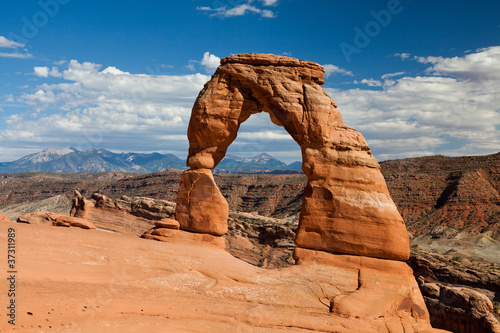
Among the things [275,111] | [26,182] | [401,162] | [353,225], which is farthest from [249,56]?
[26,182]

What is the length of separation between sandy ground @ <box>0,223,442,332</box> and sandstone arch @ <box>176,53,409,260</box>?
6.49 ft

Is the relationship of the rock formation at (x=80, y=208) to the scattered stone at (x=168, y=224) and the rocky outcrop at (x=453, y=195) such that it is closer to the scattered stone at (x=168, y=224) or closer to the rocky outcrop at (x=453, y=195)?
the scattered stone at (x=168, y=224)

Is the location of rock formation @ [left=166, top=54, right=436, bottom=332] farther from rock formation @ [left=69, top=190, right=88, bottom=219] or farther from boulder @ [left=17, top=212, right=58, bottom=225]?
rock formation @ [left=69, top=190, right=88, bottom=219]

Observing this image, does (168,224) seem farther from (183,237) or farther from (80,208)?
(80,208)

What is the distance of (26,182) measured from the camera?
106 meters

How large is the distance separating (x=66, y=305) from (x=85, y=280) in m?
1.96

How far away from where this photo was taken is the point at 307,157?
57.5 ft

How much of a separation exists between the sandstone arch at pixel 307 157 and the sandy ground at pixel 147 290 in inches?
77.9

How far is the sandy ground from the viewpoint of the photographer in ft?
30.6

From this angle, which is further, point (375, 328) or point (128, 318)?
point (375, 328)

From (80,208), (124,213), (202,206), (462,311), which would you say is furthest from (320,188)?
(124,213)

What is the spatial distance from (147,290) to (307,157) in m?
8.87

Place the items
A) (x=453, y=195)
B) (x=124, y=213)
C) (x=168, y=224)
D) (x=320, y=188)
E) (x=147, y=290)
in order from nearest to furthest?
(x=147, y=290)
(x=320, y=188)
(x=168, y=224)
(x=124, y=213)
(x=453, y=195)

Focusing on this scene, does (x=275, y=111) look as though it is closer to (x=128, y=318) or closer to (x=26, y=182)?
(x=128, y=318)
